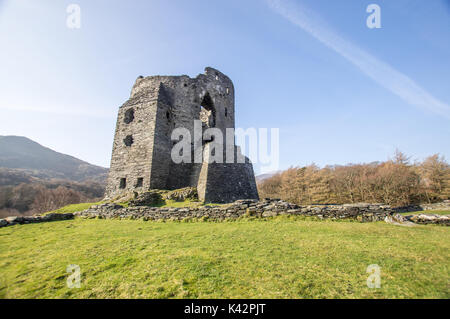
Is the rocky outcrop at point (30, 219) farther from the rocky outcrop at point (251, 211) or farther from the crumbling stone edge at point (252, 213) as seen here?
the rocky outcrop at point (251, 211)

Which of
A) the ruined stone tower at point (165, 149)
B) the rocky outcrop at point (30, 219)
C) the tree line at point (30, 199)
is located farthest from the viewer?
the tree line at point (30, 199)

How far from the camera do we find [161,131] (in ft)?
52.8

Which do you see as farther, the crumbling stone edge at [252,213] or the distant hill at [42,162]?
the distant hill at [42,162]

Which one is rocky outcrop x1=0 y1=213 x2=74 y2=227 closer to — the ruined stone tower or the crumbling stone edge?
the crumbling stone edge

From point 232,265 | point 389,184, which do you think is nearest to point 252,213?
point 232,265

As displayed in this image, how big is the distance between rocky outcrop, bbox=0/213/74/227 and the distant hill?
213 ft

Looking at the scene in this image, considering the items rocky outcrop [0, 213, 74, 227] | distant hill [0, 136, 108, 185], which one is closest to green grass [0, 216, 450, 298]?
rocky outcrop [0, 213, 74, 227]

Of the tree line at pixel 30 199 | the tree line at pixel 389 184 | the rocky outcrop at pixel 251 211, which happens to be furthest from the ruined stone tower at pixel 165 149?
the tree line at pixel 30 199

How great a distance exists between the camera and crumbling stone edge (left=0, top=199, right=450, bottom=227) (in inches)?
319

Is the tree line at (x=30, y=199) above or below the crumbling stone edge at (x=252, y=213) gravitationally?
below

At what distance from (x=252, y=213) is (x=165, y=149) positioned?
33.9ft

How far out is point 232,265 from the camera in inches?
143

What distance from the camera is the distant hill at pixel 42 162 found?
209 ft

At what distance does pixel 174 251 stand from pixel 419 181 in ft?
116
